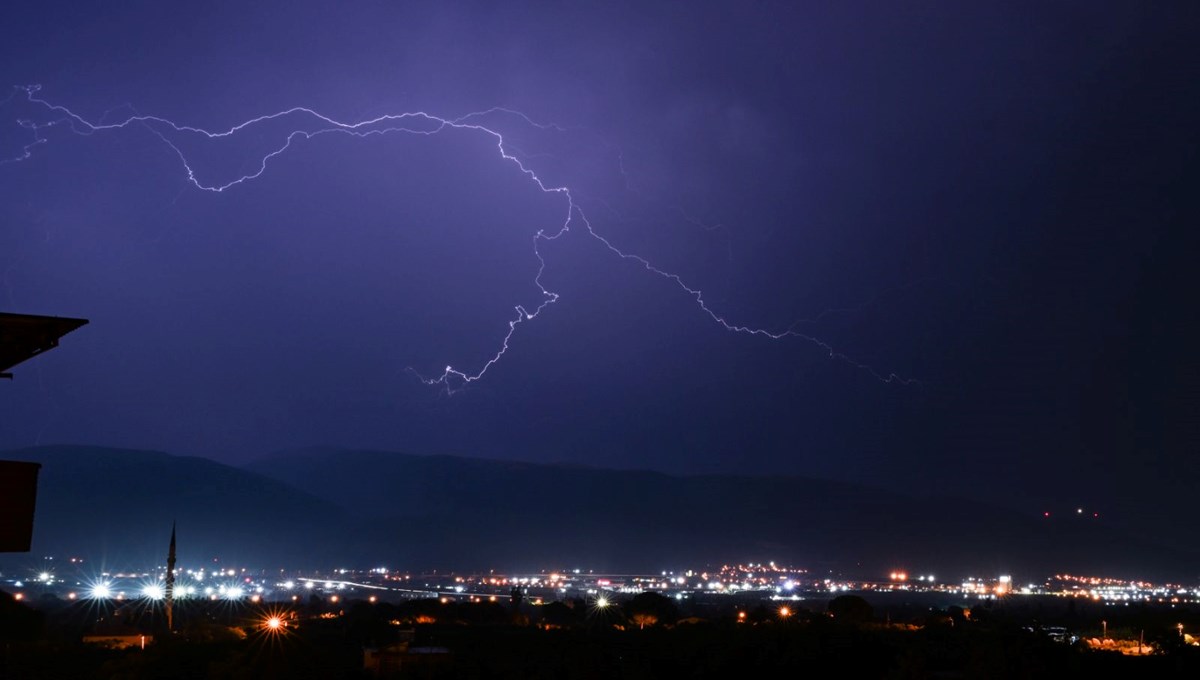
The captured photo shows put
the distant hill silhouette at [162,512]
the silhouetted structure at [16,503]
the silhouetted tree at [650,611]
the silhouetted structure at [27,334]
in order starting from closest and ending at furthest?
the silhouetted structure at [16,503]
the silhouetted structure at [27,334]
the silhouetted tree at [650,611]
the distant hill silhouette at [162,512]

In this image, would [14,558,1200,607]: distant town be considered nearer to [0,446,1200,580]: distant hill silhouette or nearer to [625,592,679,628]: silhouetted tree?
[0,446,1200,580]: distant hill silhouette

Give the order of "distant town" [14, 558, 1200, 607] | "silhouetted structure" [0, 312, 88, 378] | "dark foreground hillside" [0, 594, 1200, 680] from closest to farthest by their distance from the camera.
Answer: "silhouetted structure" [0, 312, 88, 378] < "dark foreground hillside" [0, 594, 1200, 680] < "distant town" [14, 558, 1200, 607]

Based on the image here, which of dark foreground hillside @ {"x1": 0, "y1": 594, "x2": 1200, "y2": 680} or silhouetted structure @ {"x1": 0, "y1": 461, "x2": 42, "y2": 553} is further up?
silhouetted structure @ {"x1": 0, "y1": 461, "x2": 42, "y2": 553}

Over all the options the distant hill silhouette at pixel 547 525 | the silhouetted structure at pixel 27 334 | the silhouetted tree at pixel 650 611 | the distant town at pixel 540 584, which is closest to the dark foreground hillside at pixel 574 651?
the silhouetted tree at pixel 650 611

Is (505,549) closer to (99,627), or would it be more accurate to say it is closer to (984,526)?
(984,526)

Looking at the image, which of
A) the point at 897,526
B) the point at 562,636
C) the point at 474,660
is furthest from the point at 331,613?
the point at 897,526

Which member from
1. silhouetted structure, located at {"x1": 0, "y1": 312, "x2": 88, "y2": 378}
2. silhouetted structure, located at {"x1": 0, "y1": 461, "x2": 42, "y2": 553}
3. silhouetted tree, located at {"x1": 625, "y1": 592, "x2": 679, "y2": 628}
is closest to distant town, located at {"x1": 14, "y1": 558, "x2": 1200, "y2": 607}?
silhouetted tree, located at {"x1": 625, "y1": 592, "x2": 679, "y2": 628}

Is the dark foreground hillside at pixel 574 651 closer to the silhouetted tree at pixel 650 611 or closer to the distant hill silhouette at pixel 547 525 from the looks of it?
the silhouetted tree at pixel 650 611

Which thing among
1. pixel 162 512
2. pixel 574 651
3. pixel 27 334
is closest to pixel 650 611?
pixel 574 651

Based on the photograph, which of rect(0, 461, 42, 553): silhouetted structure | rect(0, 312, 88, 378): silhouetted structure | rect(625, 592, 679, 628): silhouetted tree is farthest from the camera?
rect(625, 592, 679, 628): silhouetted tree
